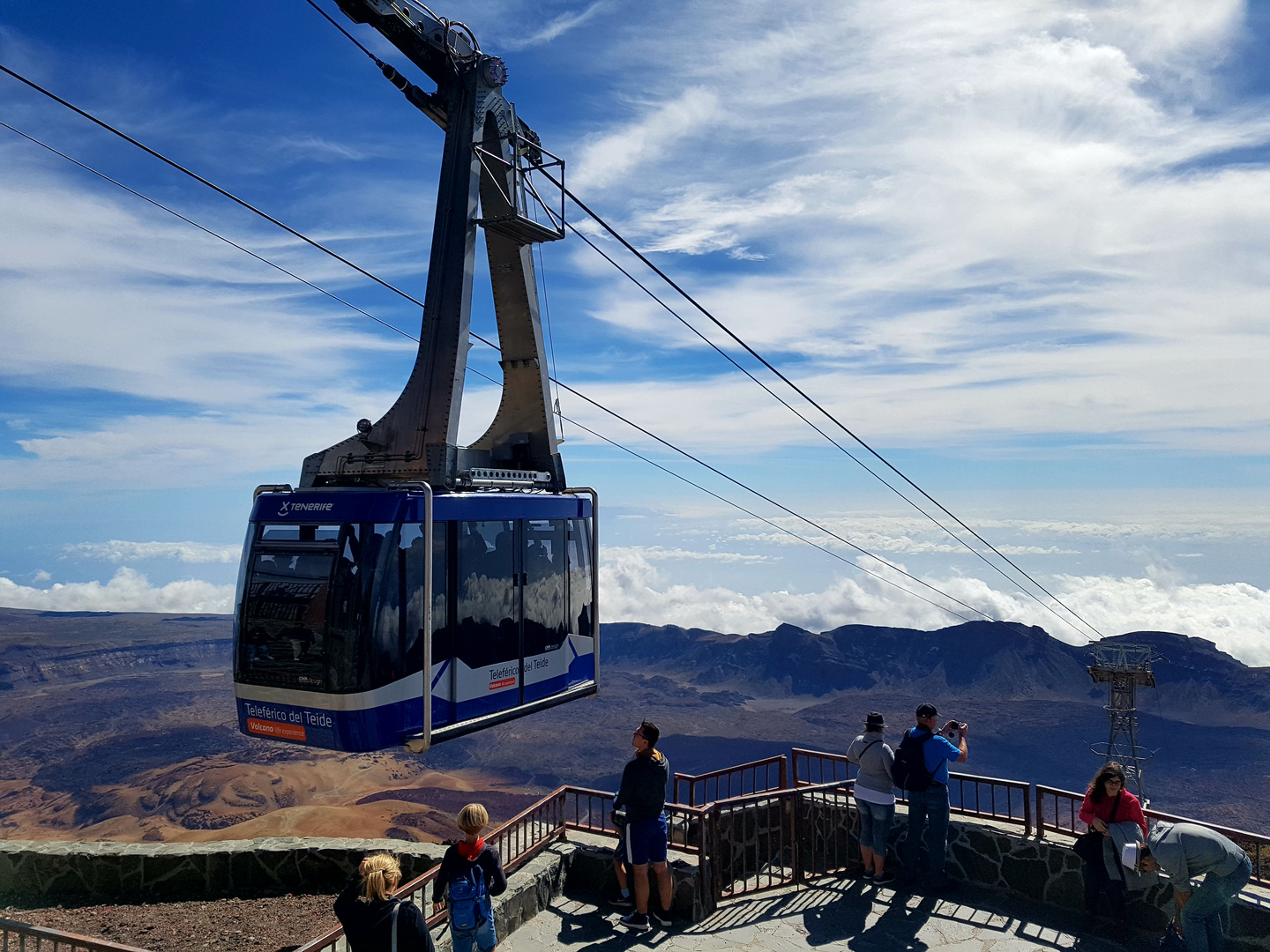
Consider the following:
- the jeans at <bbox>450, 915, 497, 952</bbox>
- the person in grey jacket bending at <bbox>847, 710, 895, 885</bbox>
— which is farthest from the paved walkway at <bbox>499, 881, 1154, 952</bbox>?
the jeans at <bbox>450, 915, 497, 952</bbox>

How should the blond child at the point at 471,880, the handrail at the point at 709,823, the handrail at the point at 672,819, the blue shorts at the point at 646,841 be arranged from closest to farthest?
the blond child at the point at 471,880, the blue shorts at the point at 646,841, the handrail at the point at 709,823, the handrail at the point at 672,819

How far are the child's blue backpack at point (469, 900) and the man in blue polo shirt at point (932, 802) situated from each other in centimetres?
457

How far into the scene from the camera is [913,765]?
27.8 feet

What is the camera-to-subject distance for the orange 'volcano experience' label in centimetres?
736

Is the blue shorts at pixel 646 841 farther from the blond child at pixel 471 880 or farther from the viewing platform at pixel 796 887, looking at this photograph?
the blond child at pixel 471 880

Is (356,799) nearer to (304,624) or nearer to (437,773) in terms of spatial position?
(437,773)

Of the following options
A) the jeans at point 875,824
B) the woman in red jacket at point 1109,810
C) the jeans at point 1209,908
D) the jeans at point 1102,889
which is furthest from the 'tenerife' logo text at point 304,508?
the jeans at point 1209,908

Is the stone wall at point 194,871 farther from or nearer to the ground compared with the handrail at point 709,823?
nearer to the ground

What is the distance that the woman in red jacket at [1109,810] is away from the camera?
741 cm

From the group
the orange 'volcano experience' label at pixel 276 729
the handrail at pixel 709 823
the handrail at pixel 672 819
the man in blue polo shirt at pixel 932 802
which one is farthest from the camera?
the handrail at pixel 672 819

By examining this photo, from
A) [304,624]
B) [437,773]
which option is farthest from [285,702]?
[437,773]

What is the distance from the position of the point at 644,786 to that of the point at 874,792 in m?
2.67

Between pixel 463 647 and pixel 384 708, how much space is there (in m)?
1.06

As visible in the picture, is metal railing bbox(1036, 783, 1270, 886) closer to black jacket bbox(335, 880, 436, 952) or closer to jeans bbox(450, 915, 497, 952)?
jeans bbox(450, 915, 497, 952)
